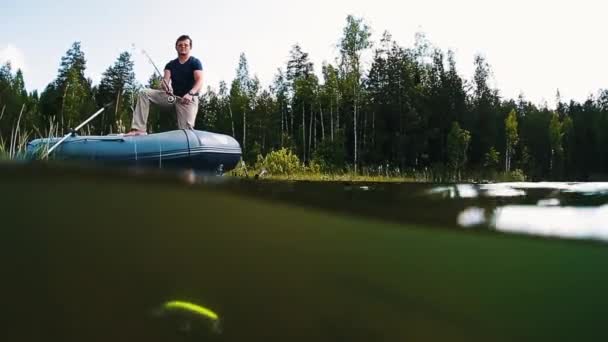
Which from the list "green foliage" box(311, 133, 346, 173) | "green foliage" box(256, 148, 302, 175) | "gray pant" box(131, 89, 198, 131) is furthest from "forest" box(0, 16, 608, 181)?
"gray pant" box(131, 89, 198, 131)

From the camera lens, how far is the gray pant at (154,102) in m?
7.45

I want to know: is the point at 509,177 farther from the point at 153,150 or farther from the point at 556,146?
the point at 153,150

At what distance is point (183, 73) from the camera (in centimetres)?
739

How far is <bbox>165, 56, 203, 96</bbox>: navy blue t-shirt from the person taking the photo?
24.0 feet

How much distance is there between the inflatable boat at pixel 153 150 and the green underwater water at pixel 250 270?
1.75 feet

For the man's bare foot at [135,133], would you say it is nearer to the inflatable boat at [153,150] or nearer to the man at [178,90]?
the man at [178,90]

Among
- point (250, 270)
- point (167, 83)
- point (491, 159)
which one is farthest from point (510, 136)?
point (250, 270)

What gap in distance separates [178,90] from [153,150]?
4.56 feet

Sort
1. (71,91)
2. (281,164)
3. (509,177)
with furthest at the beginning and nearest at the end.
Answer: (71,91) → (509,177) → (281,164)

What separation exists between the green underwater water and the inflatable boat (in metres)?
0.53

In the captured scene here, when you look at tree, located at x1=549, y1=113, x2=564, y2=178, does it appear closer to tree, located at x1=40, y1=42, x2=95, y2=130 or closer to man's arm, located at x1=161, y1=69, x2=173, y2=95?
tree, located at x1=40, y1=42, x2=95, y2=130

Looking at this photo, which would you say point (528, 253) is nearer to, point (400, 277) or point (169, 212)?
point (400, 277)

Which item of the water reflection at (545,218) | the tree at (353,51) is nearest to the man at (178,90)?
the water reflection at (545,218)

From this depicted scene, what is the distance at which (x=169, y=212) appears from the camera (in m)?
5.57
